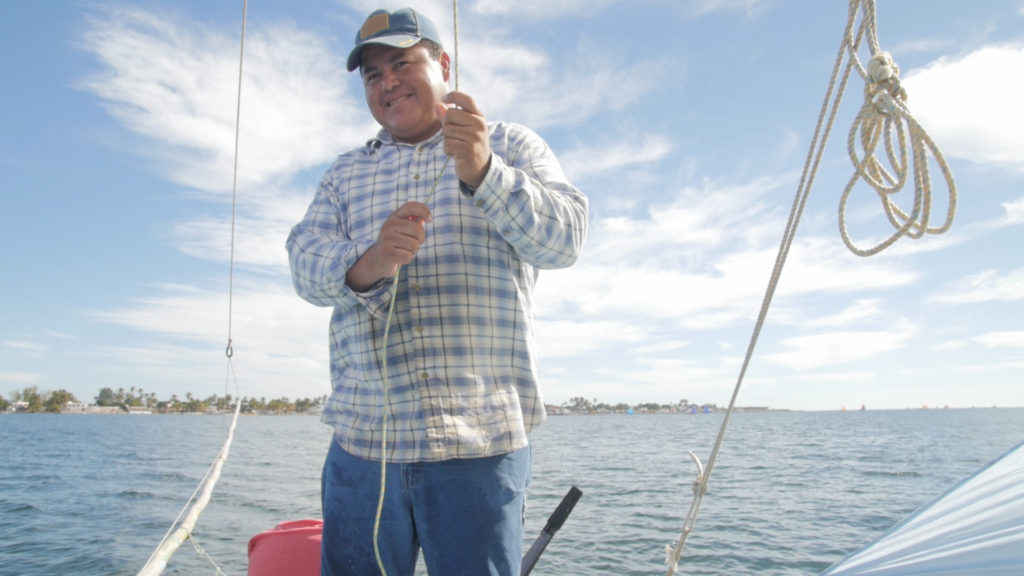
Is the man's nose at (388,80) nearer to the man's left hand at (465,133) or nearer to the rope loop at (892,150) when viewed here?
the man's left hand at (465,133)

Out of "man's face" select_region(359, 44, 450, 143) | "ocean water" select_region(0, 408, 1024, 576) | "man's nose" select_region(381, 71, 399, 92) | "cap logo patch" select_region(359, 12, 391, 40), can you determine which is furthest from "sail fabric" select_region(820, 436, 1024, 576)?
"ocean water" select_region(0, 408, 1024, 576)

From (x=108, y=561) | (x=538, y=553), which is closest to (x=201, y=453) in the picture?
(x=108, y=561)

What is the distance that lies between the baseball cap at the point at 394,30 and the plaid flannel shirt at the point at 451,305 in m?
0.27

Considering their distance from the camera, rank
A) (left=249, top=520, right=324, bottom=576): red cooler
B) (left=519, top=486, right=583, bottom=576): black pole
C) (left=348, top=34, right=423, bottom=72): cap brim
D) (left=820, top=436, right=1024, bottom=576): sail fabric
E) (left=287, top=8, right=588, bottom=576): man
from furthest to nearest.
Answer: (left=519, top=486, right=583, bottom=576): black pole, (left=249, top=520, right=324, bottom=576): red cooler, (left=348, top=34, right=423, bottom=72): cap brim, (left=287, top=8, right=588, bottom=576): man, (left=820, top=436, right=1024, bottom=576): sail fabric

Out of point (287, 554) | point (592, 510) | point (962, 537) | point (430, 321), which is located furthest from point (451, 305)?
point (592, 510)

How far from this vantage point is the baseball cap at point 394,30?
5.12 ft

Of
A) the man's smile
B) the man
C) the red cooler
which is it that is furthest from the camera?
the red cooler

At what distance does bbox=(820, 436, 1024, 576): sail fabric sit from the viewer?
949 mm

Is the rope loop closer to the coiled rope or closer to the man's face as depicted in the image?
the coiled rope

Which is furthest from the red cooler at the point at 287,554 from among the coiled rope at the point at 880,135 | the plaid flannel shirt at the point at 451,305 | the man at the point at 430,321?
the coiled rope at the point at 880,135

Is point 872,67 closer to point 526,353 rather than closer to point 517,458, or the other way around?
point 526,353

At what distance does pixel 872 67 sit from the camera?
151cm

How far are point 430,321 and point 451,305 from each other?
6cm

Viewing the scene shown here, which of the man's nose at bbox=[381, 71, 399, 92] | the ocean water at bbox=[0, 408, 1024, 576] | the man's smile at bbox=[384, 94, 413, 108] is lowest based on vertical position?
the ocean water at bbox=[0, 408, 1024, 576]
